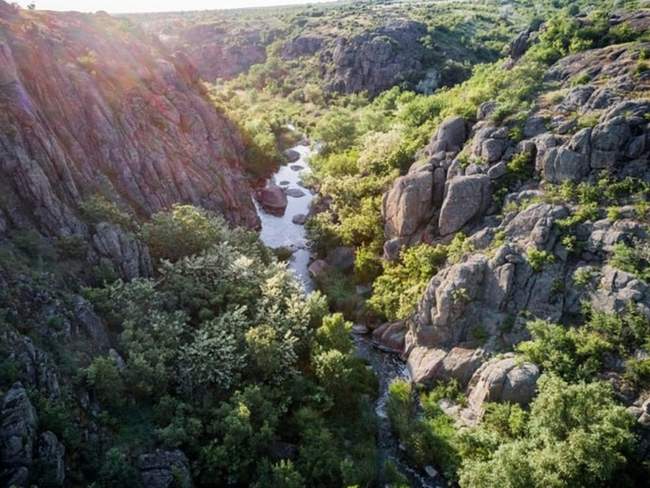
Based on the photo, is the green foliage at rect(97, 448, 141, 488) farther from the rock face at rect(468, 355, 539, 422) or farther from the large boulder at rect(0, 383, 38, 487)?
the rock face at rect(468, 355, 539, 422)

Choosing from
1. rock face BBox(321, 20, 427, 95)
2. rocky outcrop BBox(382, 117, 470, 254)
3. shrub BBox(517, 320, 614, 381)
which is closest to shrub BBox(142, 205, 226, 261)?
rocky outcrop BBox(382, 117, 470, 254)

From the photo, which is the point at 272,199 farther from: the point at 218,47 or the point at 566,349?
the point at 218,47

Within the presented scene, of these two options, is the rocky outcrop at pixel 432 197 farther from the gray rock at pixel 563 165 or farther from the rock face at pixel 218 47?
the rock face at pixel 218 47

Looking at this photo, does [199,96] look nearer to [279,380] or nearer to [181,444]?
[279,380]

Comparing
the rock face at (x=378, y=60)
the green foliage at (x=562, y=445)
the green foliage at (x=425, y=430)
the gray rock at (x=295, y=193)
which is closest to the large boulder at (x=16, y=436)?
the green foliage at (x=425, y=430)

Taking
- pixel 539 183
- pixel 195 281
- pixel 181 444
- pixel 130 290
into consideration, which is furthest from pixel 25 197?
pixel 539 183

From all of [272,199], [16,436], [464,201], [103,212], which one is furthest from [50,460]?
[272,199]

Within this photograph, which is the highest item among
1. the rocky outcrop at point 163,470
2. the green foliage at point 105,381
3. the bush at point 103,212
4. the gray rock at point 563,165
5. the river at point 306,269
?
the gray rock at point 563,165
